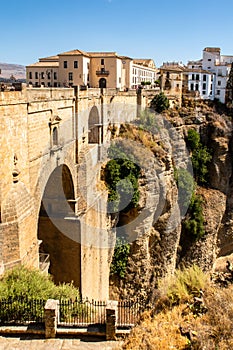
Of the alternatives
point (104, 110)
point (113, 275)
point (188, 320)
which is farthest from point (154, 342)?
point (104, 110)

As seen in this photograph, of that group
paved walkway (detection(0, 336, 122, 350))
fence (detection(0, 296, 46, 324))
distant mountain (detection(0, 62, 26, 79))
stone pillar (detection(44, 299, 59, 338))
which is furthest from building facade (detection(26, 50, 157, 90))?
distant mountain (detection(0, 62, 26, 79))

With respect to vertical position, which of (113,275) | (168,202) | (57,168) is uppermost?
(57,168)

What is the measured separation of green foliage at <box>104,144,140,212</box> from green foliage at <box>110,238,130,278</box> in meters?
2.02

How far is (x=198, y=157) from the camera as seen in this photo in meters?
31.9

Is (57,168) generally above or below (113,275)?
above

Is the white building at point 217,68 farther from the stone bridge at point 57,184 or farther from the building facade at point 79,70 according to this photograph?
the stone bridge at point 57,184

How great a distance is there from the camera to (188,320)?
816cm

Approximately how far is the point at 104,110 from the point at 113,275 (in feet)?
32.8

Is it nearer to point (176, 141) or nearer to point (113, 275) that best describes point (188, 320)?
point (113, 275)

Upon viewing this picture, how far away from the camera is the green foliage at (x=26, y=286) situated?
10.0 m

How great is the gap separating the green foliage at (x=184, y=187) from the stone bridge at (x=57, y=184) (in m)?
6.73

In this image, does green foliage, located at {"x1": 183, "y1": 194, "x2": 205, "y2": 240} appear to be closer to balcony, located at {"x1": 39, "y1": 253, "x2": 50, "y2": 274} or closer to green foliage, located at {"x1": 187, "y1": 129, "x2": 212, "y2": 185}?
green foliage, located at {"x1": 187, "y1": 129, "x2": 212, "y2": 185}

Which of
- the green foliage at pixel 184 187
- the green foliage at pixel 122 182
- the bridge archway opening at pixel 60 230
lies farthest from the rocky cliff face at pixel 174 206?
the bridge archway opening at pixel 60 230

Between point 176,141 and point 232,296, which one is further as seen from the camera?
point 176,141
